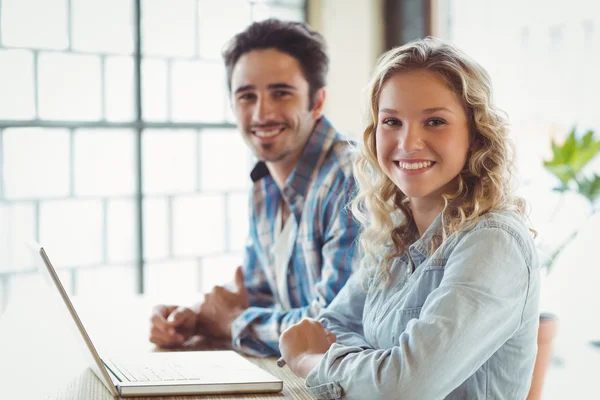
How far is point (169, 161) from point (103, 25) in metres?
0.79

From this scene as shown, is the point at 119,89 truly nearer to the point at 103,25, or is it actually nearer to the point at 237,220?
the point at 103,25

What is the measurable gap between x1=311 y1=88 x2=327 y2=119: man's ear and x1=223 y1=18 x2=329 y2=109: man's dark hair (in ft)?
0.04

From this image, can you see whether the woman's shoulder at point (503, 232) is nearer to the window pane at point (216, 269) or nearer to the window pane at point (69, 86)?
the window pane at point (69, 86)

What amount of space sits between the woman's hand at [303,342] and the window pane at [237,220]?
111 inches

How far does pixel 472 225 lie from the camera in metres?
1.14

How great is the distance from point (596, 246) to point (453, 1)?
1.65m

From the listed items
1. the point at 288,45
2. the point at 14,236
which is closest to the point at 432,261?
the point at 288,45

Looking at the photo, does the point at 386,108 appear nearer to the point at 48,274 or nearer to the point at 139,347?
the point at 48,274

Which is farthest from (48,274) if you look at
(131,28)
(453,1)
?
(453,1)

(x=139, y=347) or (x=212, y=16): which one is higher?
(x=212, y=16)

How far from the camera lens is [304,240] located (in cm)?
176

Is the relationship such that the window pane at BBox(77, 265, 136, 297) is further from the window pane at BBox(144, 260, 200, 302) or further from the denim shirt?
the denim shirt

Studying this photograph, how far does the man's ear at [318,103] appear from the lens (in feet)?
6.56

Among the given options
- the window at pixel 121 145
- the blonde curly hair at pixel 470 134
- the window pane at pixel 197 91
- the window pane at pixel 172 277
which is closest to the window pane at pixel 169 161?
the window at pixel 121 145
